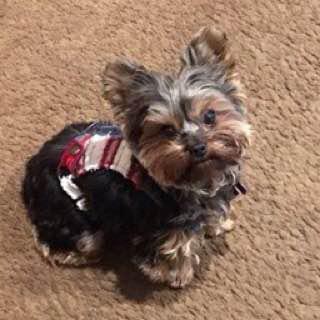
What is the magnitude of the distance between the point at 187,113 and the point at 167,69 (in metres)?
0.67

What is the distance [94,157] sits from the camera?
1601 mm

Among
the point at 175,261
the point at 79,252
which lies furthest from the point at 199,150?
the point at 79,252

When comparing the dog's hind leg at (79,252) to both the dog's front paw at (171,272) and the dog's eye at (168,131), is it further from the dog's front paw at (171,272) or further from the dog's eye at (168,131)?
the dog's eye at (168,131)

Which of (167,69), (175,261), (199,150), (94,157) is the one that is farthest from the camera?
(167,69)

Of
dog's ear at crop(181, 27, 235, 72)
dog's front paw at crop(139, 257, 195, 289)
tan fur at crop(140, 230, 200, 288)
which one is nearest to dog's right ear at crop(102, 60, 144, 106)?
dog's ear at crop(181, 27, 235, 72)

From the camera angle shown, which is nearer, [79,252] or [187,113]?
[187,113]

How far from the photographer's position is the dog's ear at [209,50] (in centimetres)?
149

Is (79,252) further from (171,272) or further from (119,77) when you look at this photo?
(119,77)

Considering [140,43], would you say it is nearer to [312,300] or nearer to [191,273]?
[191,273]

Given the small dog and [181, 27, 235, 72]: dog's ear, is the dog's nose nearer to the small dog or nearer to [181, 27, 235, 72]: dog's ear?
the small dog

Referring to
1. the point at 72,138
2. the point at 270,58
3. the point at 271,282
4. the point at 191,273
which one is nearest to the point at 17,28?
the point at 72,138

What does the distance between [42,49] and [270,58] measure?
67cm

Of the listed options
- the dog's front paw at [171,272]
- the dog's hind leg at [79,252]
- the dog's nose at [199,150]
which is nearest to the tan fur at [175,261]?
the dog's front paw at [171,272]

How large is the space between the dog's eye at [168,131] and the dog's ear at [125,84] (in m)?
0.07
